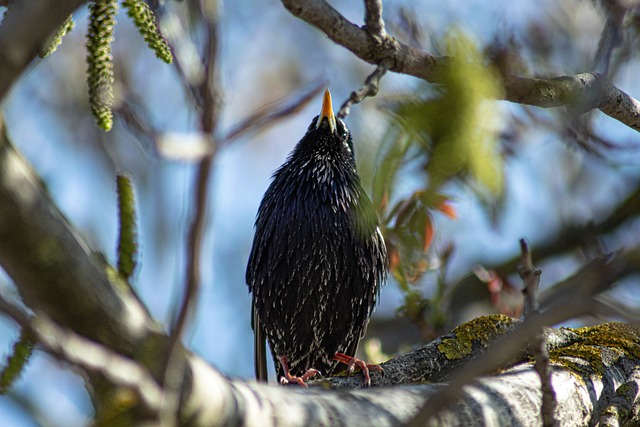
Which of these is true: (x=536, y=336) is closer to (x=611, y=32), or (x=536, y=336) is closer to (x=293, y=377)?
(x=611, y=32)

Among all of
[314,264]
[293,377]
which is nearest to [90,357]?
[293,377]

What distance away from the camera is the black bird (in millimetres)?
4523

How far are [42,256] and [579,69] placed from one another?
357 cm

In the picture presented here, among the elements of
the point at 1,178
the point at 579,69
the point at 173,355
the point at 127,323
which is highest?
the point at 579,69

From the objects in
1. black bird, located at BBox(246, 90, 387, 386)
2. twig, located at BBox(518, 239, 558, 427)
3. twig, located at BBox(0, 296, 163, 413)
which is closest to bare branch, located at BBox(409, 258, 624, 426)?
twig, located at BBox(518, 239, 558, 427)

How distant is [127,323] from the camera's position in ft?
4.92

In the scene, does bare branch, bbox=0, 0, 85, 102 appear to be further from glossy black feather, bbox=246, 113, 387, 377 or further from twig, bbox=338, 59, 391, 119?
glossy black feather, bbox=246, 113, 387, 377

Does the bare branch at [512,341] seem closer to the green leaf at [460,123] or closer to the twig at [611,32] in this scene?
the green leaf at [460,123]

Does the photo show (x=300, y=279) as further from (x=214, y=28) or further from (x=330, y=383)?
(x=214, y=28)

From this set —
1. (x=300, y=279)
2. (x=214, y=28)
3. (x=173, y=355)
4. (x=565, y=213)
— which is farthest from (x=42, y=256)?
(x=565, y=213)

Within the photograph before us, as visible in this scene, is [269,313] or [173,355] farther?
[269,313]

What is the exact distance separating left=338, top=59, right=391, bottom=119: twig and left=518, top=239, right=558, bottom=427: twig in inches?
34.9

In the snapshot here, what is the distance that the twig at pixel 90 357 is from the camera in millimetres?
1188

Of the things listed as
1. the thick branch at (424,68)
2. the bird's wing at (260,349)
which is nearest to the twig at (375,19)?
the thick branch at (424,68)
